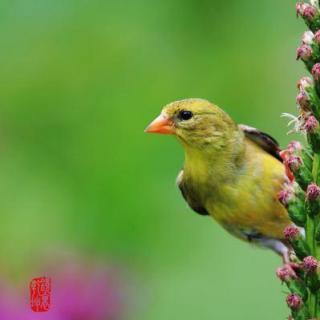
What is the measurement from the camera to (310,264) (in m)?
2.56

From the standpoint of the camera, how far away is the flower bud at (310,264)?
2553mm

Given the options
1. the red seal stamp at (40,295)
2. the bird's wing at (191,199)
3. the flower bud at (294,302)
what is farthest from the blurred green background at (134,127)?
the flower bud at (294,302)

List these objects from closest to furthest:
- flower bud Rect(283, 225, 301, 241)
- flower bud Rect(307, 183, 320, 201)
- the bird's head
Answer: flower bud Rect(307, 183, 320, 201) → flower bud Rect(283, 225, 301, 241) → the bird's head

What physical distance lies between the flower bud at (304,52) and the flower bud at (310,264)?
19.9 inches

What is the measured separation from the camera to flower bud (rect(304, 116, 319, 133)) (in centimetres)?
257

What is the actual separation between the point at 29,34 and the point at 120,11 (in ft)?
2.42

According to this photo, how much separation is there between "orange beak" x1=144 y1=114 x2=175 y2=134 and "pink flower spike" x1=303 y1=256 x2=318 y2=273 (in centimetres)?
215

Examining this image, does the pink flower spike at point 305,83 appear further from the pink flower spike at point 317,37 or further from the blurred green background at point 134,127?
the blurred green background at point 134,127

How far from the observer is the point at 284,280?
2699mm

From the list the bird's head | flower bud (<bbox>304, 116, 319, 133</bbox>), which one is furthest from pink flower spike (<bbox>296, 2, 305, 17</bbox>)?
the bird's head

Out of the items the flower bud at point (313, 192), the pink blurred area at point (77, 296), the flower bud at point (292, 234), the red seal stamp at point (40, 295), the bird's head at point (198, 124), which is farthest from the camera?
the bird's head at point (198, 124)

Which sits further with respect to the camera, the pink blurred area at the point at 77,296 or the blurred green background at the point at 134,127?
the blurred green background at the point at 134,127

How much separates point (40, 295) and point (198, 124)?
160 centimetres

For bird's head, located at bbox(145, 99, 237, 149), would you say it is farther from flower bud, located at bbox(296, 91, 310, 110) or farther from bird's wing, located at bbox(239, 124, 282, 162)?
flower bud, located at bbox(296, 91, 310, 110)
